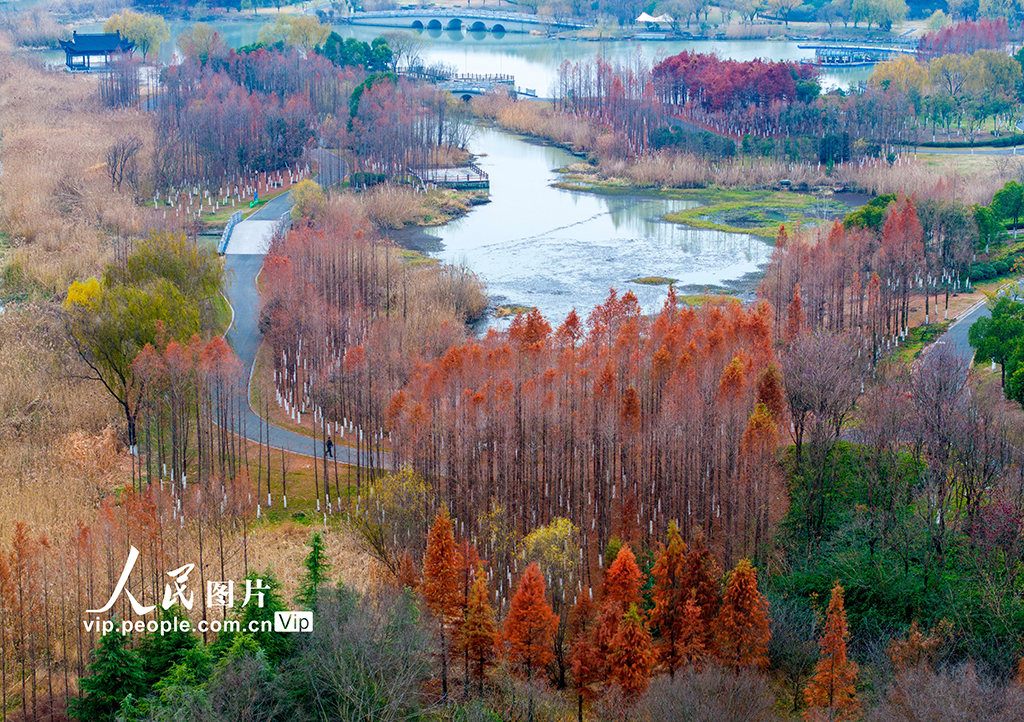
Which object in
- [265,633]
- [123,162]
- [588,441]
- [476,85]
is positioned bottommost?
[265,633]

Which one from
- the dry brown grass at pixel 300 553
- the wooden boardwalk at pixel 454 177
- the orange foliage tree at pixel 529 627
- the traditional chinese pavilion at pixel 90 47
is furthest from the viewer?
the traditional chinese pavilion at pixel 90 47

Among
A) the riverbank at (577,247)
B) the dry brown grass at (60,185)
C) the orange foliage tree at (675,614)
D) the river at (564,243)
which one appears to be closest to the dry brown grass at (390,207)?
the riverbank at (577,247)

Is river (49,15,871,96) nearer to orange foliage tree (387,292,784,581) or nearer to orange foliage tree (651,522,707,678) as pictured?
orange foliage tree (387,292,784,581)

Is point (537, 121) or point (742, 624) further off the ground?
point (537, 121)

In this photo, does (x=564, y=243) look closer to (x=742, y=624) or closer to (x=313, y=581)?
(x=742, y=624)

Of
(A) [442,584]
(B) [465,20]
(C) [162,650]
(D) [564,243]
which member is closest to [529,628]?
(A) [442,584]

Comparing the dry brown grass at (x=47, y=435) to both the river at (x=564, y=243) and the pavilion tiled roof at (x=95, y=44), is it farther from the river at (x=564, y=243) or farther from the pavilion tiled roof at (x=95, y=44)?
the pavilion tiled roof at (x=95, y=44)

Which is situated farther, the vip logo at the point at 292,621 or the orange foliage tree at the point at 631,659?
the orange foliage tree at the point at 631,659
